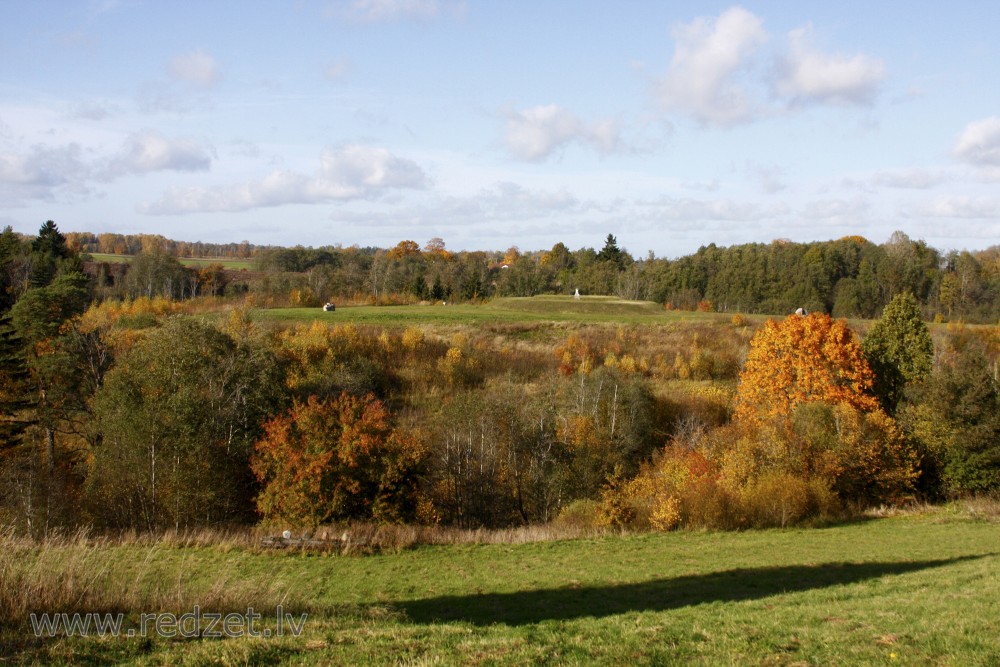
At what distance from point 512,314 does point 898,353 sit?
3796 cm

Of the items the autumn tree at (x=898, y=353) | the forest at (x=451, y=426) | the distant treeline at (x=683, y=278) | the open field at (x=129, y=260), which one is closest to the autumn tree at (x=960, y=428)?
the forest at (x=451, y=426)

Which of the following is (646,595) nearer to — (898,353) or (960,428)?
(960,428)

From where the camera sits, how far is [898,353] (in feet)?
131

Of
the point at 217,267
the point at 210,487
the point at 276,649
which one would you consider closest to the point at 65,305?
the point at 210,487

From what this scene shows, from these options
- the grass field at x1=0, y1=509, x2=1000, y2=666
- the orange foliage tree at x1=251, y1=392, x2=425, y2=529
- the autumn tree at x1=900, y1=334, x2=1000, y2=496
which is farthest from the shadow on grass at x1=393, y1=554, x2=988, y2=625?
the autumn tree at x1=900, y1=334, x2=1000, y2=496

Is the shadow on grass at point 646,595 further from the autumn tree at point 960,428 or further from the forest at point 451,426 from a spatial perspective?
the autumn tree at point 960,428

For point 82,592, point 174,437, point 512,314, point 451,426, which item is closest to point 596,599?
point 82,592

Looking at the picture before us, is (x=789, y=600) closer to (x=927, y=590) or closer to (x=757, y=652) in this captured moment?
(x=927, y=590)

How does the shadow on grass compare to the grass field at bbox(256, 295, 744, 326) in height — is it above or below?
below

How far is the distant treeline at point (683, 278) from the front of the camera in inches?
3150

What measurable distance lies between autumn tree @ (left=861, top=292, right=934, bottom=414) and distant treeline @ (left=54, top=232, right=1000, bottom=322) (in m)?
45.3

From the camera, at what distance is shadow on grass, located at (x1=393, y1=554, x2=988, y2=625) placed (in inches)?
488

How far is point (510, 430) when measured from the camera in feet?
109

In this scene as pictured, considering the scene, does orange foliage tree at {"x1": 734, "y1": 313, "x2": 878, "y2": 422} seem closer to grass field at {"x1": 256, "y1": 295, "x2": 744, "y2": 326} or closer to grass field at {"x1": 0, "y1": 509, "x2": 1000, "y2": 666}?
grass field at {"x1": 0, "y1": 509, "x2": 1000, "y2": 666}
